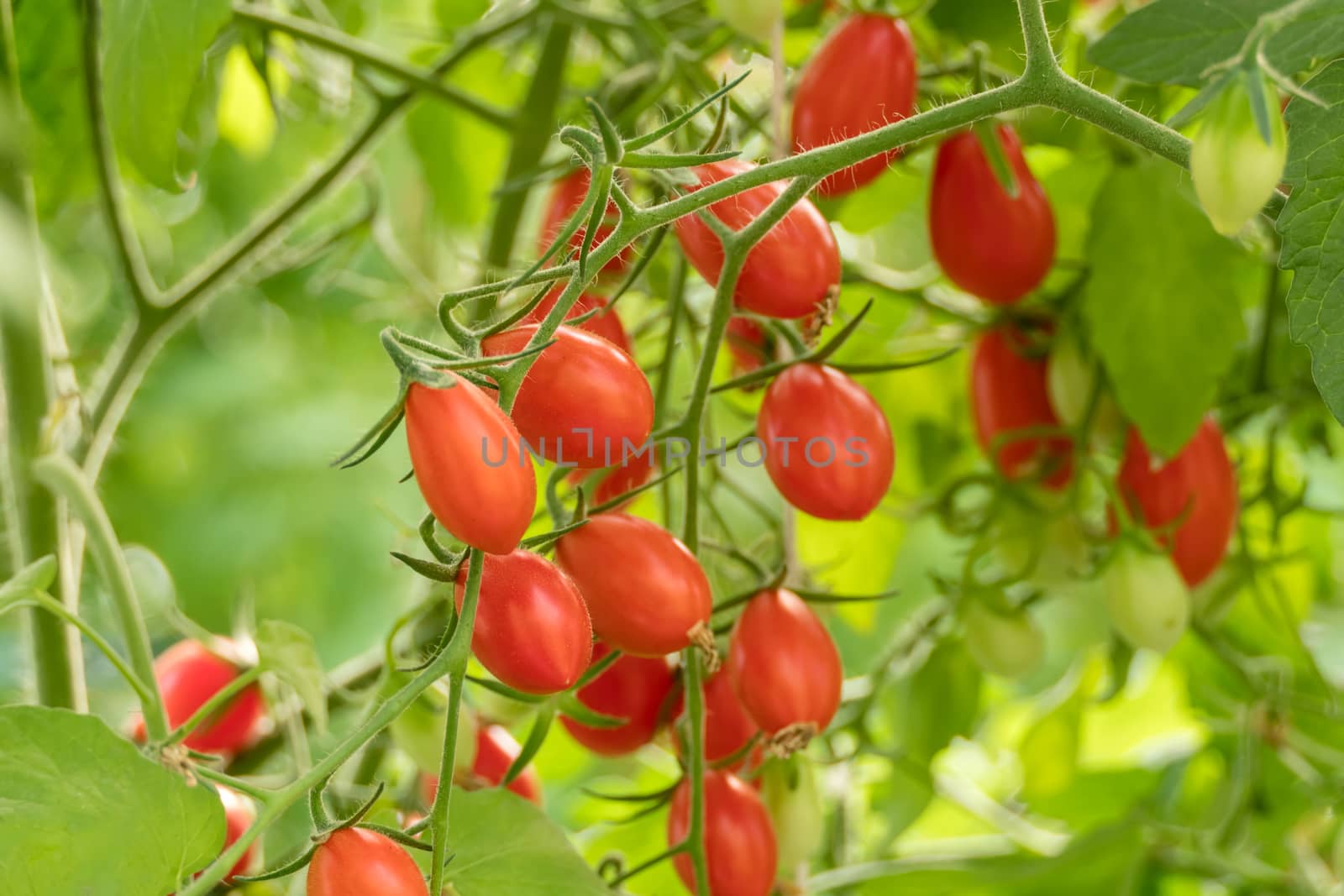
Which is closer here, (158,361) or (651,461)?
(651,461)

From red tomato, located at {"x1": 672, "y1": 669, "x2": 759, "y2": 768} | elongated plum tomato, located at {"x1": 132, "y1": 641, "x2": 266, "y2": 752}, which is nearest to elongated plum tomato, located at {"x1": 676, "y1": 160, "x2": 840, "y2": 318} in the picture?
red tomato, located at {"x1": 672, "y1": 669, "x2": 759, "y2": 768}

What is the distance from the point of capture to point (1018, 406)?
597 millimetres

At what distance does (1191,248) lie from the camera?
0.53 meters

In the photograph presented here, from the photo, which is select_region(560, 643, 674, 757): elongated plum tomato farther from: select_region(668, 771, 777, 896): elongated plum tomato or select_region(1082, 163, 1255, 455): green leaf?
select_region(1082, 163, 1255, 455): green leaf

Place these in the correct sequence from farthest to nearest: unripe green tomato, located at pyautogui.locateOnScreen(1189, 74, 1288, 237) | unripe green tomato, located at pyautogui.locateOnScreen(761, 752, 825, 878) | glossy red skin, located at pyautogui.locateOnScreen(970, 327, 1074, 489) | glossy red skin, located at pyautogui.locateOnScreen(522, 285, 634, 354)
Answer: glossy red skin, located at pyautogui.locateOnScreen(970, 327, 1074, 489)
unripe green tomato, located at pyautogui.locateOnScreen(761, 752, 825, 878)
glossy red skin, located at pyautogui.locateOnScreen(522, 285, 634, 354)
unripe green tomato, located at pyautogui.locateOnScreen(1189, 74, 1288, 237)

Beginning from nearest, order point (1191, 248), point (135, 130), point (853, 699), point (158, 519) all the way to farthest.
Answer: point (135, 130) < point (1191, 248) < point (853, 699) < point (158, 519)

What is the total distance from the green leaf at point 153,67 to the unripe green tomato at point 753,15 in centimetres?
16

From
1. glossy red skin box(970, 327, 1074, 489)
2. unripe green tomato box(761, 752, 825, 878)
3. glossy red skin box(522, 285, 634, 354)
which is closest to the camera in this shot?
glossy red skin box(522, 285, 634, 354)

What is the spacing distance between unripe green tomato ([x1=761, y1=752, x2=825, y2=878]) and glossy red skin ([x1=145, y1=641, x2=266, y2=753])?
23cm

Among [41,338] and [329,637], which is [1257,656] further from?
[329,637]

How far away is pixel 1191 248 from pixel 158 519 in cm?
125

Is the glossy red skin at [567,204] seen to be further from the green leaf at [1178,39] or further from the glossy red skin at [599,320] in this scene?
the green leaf at [1178,39]

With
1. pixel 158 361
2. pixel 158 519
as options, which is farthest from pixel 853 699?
pixel 158 361

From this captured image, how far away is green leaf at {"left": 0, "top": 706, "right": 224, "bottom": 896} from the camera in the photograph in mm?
322
